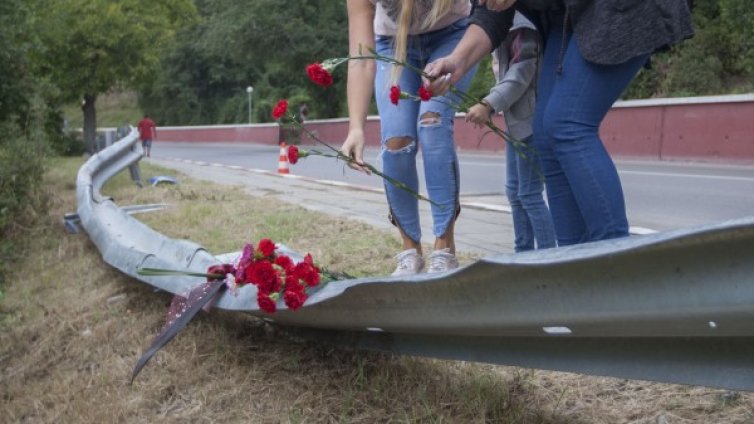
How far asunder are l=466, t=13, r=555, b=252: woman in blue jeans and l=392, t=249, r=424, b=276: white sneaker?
50 centimetres

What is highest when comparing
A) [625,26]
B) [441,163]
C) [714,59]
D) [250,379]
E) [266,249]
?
[714,59]

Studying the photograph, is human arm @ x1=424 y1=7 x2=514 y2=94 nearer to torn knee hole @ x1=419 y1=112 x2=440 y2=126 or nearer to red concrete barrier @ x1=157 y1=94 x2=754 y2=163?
torn knee hole @ x1=419 y1=112 x2=440 y2=126

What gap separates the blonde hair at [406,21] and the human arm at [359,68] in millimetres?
113

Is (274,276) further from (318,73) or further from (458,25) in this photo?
(458,25)

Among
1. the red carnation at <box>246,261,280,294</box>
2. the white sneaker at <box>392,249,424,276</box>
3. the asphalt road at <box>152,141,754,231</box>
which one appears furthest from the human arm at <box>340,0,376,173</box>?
the asphalt road at <box>152,141,754,231</box>

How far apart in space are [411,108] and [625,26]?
1175 mm

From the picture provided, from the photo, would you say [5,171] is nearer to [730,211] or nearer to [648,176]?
[730,211]

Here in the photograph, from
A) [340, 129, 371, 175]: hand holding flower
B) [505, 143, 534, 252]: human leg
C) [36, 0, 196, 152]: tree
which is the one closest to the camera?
[340, 129, 371, 175]: hand holding flower

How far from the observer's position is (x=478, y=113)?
9.56 ft

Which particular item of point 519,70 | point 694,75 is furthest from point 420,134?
point 694,75

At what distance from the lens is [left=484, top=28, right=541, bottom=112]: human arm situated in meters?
3.08

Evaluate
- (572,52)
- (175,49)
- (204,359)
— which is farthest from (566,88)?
(175,49)

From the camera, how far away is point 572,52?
8.25ft

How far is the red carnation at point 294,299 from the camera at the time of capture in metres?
2.42
